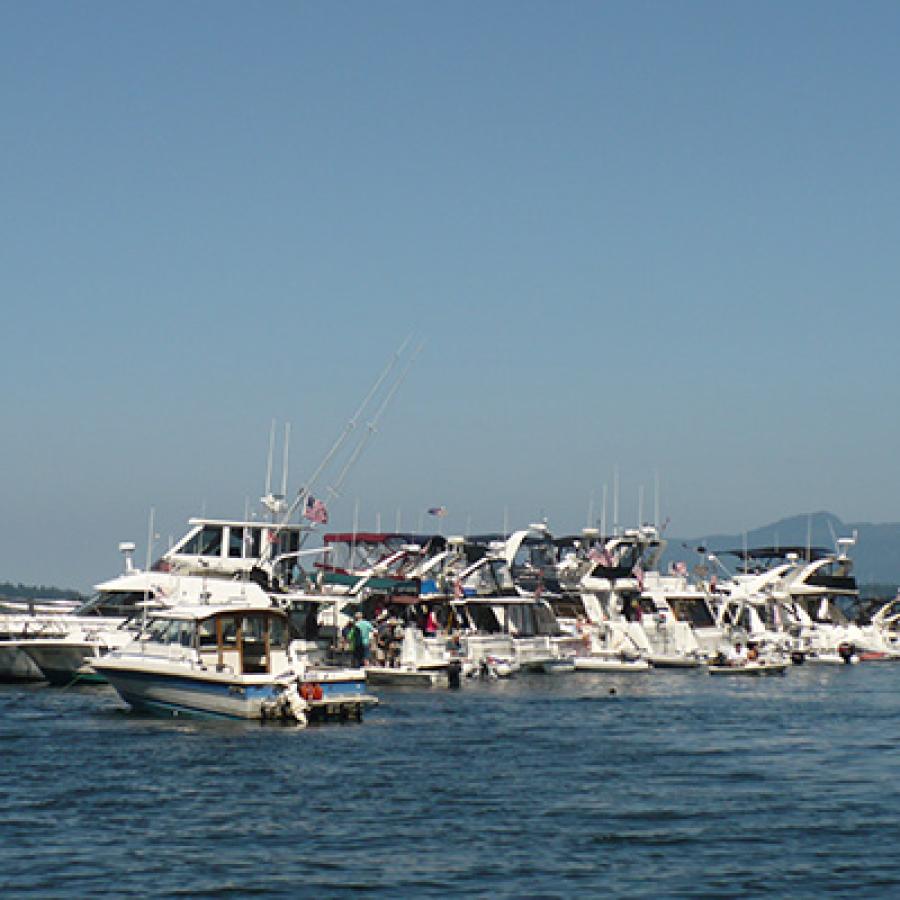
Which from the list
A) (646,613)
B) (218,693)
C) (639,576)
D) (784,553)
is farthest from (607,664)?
(784,553)

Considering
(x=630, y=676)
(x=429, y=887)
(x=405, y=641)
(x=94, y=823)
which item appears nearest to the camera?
(x=429, y=887)

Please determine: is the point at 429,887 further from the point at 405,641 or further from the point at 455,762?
the point at 405,641

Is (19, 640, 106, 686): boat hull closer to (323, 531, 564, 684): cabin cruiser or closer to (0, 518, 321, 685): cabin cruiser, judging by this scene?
(0, 518, 321, 685): cabin cruiser

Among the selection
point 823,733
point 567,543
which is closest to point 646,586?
point 567,543

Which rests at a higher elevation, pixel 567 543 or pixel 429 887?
pixel 567 543

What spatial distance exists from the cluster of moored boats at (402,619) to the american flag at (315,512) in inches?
45.7

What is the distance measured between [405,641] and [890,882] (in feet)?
124

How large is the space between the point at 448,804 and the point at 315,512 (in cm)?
3758

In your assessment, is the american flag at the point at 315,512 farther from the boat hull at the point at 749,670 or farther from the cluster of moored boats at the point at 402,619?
the boat hull at the point at 749,670

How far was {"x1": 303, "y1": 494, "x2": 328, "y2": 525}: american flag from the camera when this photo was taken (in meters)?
68.9

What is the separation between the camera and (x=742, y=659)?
241 feet

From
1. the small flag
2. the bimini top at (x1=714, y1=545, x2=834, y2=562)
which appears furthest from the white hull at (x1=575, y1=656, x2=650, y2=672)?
the bimini top at (x1=714, y1=545, x2=834, y2=562)

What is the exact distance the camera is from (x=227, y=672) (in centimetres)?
4391

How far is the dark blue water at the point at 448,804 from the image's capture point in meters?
25.7
